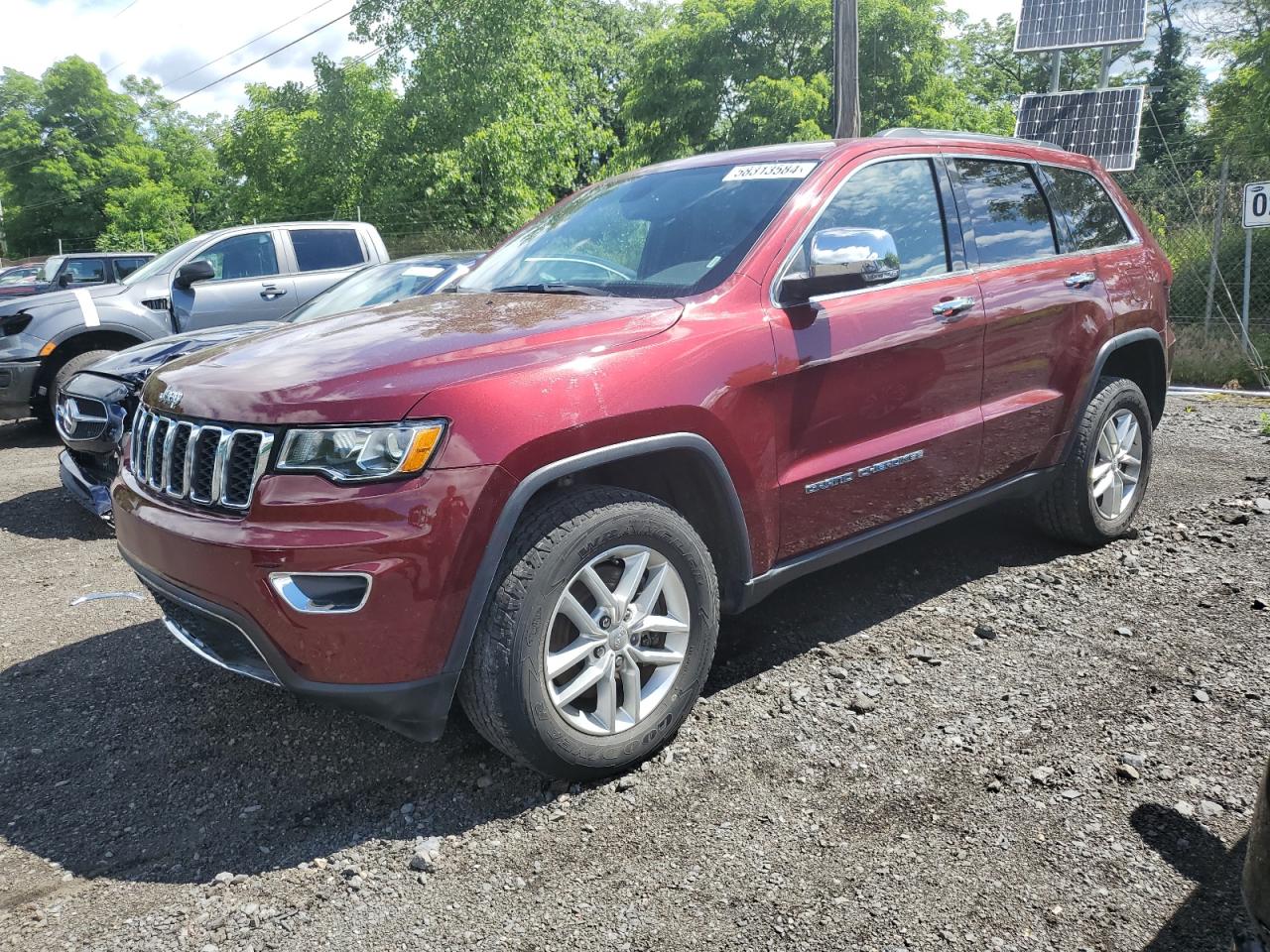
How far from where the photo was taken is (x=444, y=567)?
2.52m

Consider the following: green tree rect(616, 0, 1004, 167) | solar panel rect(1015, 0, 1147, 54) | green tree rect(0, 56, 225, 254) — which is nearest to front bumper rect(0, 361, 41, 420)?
solar panel rect(1015, 0, 1147, 54)

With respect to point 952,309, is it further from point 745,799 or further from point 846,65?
point 846,65

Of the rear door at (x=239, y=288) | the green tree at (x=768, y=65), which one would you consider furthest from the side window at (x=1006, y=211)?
the green tree at (x=768, y=65)

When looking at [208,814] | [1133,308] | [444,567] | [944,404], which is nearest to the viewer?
[444,567]

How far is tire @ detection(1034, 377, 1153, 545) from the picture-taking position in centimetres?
454

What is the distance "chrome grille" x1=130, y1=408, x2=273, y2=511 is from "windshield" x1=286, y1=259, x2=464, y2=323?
3.57 m

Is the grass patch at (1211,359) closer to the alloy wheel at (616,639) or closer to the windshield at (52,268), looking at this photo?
the alloy wheel at (616,639)

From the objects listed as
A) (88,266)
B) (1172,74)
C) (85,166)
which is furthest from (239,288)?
(85,166)

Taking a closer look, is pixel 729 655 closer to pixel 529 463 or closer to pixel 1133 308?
pixel 529 463

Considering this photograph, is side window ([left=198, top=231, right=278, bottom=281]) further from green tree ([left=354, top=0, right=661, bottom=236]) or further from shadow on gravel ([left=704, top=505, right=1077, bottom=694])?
green tree ([left=354, top=0, right=661, bottom=236])

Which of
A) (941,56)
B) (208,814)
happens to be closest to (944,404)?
(208,814)

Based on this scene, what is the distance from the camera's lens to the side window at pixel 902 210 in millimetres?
3613

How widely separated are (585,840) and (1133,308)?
3.68 meters

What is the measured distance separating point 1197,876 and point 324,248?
904 centimetres
